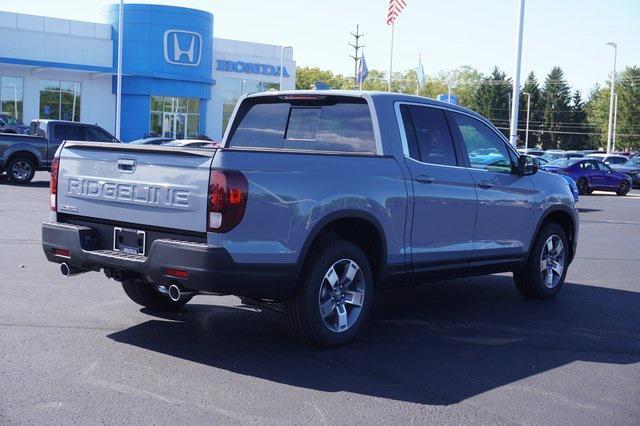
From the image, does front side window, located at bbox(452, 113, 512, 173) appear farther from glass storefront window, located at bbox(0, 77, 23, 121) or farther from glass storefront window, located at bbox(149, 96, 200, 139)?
glass storefront window, located at bbox(0, 77, 23, 121)

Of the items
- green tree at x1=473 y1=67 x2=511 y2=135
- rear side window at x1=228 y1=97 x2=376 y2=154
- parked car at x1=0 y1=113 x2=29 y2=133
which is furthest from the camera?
green tree at x1=473 y1=67 x2=511 y2=135

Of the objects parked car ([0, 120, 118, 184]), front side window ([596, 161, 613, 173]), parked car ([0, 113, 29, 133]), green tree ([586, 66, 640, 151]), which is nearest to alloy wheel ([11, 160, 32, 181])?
parked car ([0, 120, 118, 184])

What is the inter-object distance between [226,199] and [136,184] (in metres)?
0.88

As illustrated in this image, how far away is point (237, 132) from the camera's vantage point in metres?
7.52

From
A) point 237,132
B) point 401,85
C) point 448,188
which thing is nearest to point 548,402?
point 448,188

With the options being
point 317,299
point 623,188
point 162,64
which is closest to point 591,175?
point 623,188

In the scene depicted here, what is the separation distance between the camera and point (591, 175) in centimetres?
3338

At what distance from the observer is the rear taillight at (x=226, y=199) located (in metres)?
5.50

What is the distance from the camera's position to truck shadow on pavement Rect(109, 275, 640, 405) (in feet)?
18.3

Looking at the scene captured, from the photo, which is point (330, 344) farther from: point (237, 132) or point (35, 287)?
point (35, 287)

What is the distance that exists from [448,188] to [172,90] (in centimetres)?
4176

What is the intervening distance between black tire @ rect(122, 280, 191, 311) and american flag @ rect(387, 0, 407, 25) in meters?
30.9

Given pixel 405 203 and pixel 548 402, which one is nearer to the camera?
pixel 548 402

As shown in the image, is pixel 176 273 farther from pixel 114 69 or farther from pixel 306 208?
pixel 114 69
